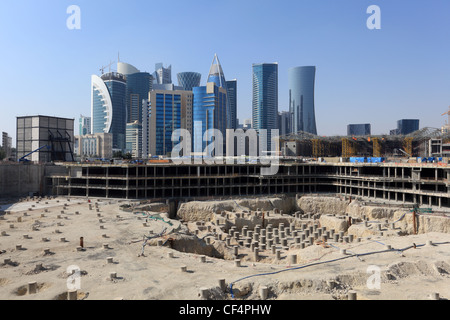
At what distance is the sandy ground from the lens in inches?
781

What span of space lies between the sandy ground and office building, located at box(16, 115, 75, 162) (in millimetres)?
53393

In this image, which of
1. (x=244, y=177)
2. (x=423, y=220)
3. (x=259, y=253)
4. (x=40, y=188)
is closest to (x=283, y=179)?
(x=244, y=177)

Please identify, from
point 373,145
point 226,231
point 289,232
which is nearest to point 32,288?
point 226,231

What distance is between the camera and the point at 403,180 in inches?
2372

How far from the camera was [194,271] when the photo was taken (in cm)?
2345

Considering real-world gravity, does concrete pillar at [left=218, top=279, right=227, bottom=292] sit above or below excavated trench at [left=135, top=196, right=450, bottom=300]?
above

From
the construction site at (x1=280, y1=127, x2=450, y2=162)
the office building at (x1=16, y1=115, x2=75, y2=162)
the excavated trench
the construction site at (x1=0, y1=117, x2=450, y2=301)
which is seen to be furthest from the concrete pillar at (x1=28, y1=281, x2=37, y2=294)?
the construction site at (x1=280, y1=127, x2=450, y2=162)

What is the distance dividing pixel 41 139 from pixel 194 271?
243 feet

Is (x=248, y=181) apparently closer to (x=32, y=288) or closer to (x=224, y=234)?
(x=224, y=234)

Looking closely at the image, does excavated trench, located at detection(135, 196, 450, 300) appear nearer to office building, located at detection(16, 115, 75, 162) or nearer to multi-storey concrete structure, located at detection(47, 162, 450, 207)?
multi-storey concrete structure, located at detection(47, 162, 450, 207)
